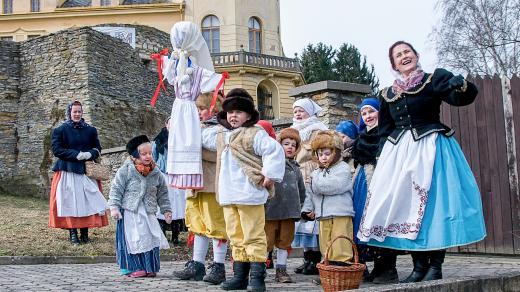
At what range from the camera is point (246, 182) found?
486cm

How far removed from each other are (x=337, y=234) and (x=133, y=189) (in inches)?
77.1

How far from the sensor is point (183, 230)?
964 centimetres

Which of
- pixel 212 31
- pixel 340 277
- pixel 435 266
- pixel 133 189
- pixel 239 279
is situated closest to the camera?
pixel 340 277

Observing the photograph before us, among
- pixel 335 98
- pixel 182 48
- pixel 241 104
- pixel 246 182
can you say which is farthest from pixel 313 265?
pixel 335 98

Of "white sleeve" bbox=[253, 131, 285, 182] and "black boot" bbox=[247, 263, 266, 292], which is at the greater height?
"white sleeve" bbox=[253, 131, 285, 182]

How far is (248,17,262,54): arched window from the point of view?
122ft

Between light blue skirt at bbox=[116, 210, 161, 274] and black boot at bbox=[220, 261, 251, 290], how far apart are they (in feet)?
3.96

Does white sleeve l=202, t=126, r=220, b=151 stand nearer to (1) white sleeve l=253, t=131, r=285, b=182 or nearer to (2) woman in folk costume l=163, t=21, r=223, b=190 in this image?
(2) woman in folk costume l=163, t=21, r=223, b=190

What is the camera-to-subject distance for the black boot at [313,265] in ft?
20.5

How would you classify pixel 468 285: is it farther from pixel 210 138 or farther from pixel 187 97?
pixel 187 97

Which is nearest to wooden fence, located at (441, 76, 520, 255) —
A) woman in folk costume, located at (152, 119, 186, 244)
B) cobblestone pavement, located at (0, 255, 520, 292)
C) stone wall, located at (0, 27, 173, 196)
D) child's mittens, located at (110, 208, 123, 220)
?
cobblestone pavement, located at (0, 255, 520, 292)

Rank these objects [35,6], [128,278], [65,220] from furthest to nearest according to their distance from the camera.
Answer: [35,6] < [65,220] < [128,278]

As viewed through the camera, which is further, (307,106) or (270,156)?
(307,106)

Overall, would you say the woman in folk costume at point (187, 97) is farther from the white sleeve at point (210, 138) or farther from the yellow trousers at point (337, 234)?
the yellow trousers at point (337, 234)
